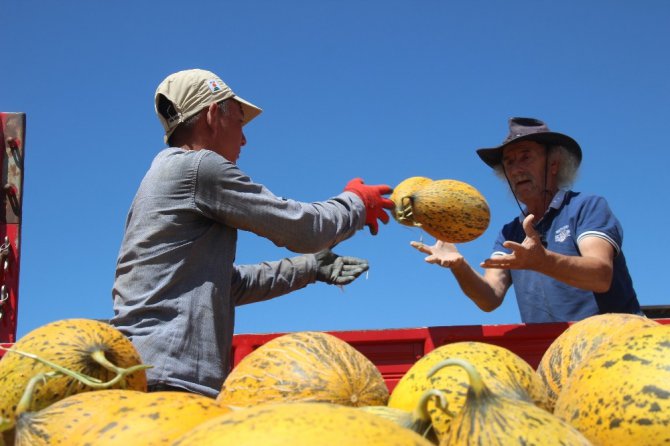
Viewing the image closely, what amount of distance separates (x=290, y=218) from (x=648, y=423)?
232cm

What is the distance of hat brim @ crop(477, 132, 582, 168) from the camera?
209 inches

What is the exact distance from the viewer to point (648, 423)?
3.86 ft

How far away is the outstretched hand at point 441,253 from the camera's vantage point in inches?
201

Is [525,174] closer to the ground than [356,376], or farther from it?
farther from it

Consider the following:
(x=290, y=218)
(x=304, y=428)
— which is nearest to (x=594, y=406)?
(x=304, y=428)

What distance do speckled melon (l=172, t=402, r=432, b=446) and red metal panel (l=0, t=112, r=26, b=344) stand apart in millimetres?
4670

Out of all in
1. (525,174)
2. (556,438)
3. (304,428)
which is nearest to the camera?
(304,428)

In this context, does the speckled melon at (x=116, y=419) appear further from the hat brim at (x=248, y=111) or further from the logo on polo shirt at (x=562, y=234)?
the logo on polo shirt at (x=562, y=234)

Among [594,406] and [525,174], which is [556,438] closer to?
[594,406]

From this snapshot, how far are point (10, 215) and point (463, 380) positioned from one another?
487 centimetres

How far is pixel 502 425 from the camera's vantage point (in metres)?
1.12

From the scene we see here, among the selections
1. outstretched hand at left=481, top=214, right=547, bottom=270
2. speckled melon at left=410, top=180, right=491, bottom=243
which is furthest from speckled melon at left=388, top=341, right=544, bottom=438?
speckled melon at left=410, top=180, right=491, bottom=243

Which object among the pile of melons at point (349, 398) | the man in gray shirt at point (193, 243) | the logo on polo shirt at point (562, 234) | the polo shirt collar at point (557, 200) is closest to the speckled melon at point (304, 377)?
the pile of melons at point (349, 398)

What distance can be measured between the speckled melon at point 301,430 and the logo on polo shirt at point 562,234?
4.22 metres
